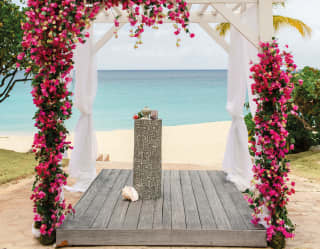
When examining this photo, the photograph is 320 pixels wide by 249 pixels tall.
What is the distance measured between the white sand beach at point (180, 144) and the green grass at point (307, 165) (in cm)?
207

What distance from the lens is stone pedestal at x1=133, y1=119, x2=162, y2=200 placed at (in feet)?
13.2

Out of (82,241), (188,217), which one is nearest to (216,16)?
(188,217)

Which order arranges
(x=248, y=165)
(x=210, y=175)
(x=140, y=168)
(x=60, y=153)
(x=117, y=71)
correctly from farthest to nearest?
(x=117, y=71), (x=210, y=175), (x=248, y=165), (x=140, y=168), (x=60, y=153)

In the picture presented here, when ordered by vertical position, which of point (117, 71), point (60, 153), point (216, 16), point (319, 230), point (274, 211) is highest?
point (117, 71)

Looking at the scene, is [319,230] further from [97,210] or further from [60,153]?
[60,153]

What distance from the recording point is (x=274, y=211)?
3.22 meters

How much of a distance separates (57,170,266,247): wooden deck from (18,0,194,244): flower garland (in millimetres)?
330

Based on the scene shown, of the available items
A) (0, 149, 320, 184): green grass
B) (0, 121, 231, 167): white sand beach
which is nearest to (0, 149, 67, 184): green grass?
(0, 149, 320, 184): green grass

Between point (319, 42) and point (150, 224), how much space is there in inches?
1504

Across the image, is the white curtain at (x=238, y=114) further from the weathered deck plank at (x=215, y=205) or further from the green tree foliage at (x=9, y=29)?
the green tree foliage at (x=9, y=29)

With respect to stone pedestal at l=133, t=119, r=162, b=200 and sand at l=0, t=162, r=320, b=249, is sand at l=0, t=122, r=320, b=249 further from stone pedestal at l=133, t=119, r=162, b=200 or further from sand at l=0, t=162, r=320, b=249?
stone pedestal at l=133, t=119, r=162, b=200

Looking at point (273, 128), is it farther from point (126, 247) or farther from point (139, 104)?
point (139, 104)

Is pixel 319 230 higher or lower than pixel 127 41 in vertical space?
lower

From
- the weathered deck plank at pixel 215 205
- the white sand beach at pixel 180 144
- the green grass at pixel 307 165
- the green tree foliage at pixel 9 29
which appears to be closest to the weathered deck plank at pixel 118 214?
the weathered deck plank at pixel 215 205
